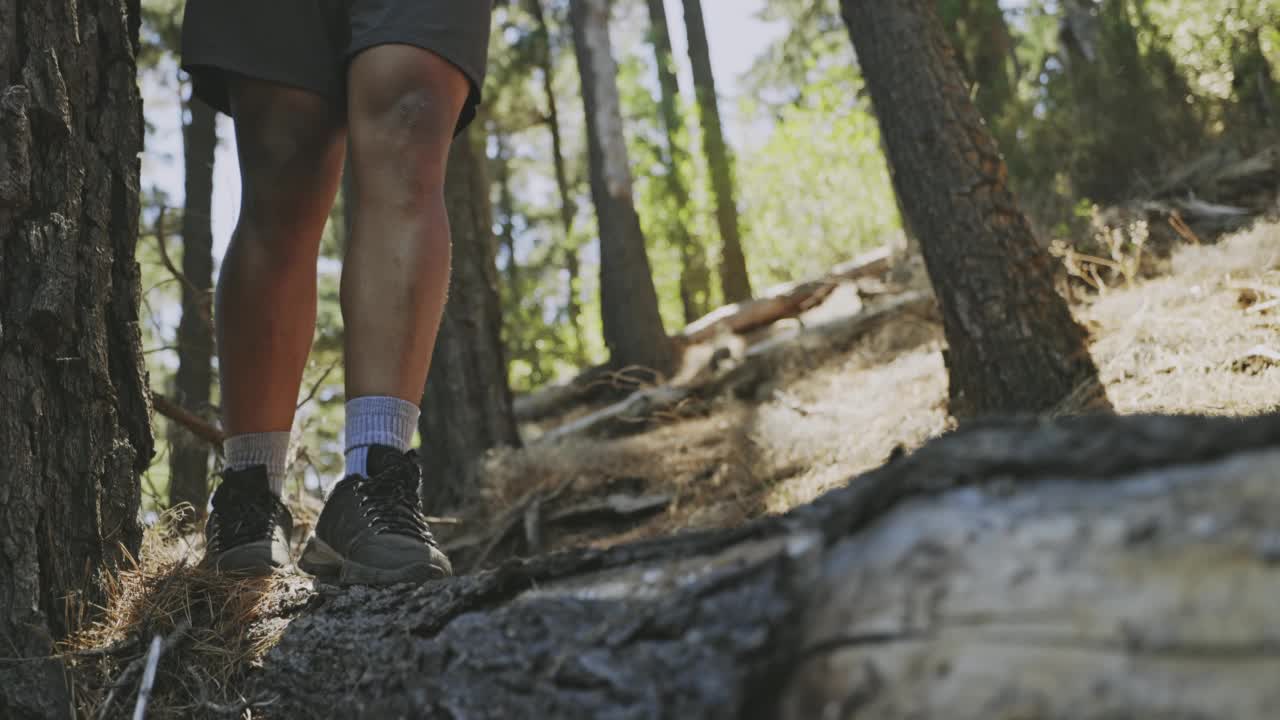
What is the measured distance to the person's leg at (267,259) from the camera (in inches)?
70.9

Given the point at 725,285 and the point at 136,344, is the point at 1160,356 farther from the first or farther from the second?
the point at 725,285

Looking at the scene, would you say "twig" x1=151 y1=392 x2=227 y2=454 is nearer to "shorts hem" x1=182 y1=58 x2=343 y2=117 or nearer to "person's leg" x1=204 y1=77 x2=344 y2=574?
"person's leg" x1=204 y1=77 x2=344 y2=574

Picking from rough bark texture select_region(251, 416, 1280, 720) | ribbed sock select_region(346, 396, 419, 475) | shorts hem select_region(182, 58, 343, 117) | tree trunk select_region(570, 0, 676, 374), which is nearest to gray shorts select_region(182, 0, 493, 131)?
shorts hem select_region(182, 58, 343, 117)

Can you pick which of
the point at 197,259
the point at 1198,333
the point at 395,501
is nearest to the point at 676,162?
the point at 197,259

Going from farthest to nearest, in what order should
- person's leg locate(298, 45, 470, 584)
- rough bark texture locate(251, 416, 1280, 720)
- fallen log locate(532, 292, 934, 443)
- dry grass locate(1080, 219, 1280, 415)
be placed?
1. fallen log locate(532, 292, 934, 443)
2. dry grass locate(1080, 219, 1280, 415)
3. person's leg locate(298, 45, 470, 584)
4. rough bark texture locate(251, 416, 1280, 720)

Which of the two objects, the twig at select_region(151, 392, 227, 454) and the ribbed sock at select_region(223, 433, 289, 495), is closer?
the ribbed sock at select_region(223, 433, 289, 495)

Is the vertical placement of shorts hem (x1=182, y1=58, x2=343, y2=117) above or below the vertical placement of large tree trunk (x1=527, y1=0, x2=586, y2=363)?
below

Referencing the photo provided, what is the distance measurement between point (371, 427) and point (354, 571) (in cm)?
26

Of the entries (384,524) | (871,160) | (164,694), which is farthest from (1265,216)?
(871,160)

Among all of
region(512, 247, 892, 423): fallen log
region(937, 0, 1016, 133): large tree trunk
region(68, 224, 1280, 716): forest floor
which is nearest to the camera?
region(68, 224, 1280, 716): forest floor

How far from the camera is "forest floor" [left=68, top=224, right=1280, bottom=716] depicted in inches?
123

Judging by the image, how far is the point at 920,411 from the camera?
411 centimetres

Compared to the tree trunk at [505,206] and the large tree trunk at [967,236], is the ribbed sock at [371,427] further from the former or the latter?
the tree trunk at [505,206]

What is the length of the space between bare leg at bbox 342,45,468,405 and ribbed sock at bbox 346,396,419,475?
0.02 meters
